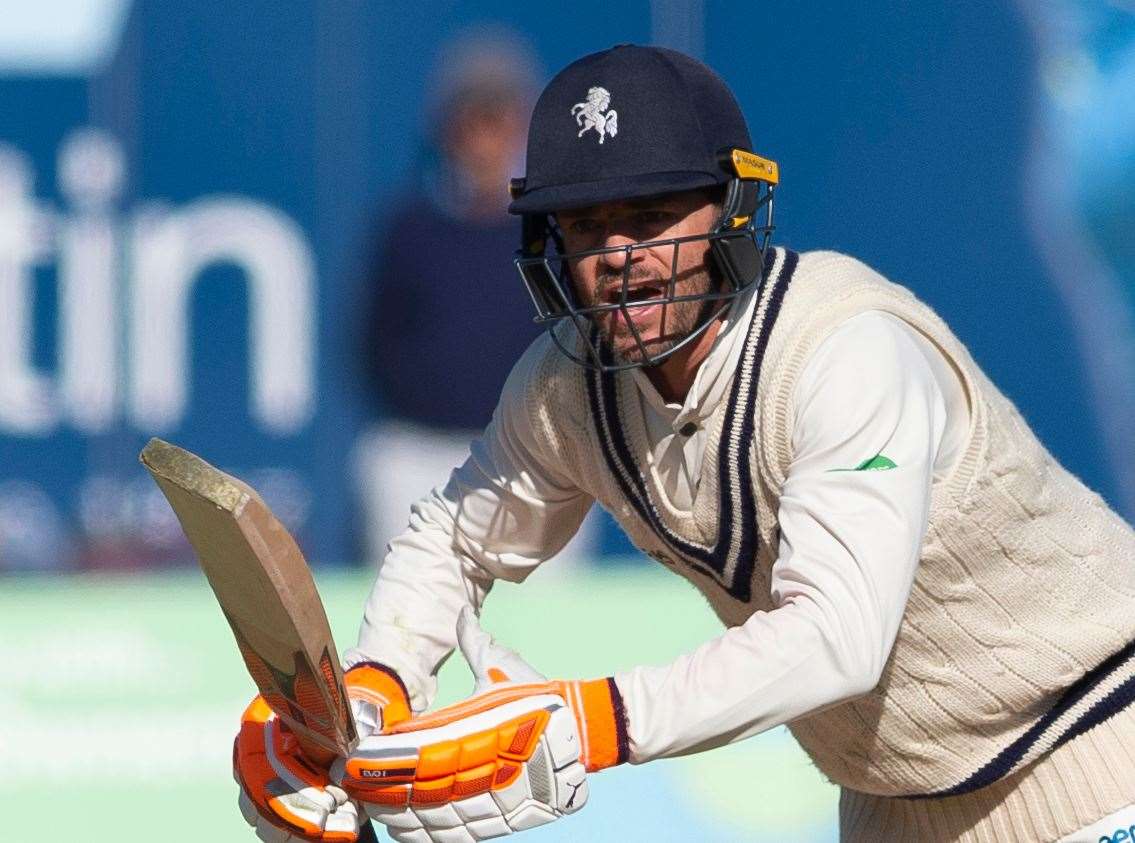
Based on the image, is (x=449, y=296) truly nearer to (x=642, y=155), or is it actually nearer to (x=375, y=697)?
(x=375, y=697)

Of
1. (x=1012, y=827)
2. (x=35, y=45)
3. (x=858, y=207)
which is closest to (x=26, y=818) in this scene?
(x=1012, y=827)

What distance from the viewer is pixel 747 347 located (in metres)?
2.49

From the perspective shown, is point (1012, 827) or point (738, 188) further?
point (1012, 827)

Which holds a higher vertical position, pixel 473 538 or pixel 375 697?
pixel 473 538

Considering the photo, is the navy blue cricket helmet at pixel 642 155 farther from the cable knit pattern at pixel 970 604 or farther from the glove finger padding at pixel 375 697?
the glove finger padding at pixel 375 697

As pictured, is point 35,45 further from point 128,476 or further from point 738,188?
point 738,188

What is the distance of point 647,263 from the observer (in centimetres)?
250

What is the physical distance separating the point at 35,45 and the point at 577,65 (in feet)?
13.1

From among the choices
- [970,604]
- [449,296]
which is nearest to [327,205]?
[449,296]

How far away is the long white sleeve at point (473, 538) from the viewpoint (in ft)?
9.28

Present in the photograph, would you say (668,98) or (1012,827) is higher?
(668,98)

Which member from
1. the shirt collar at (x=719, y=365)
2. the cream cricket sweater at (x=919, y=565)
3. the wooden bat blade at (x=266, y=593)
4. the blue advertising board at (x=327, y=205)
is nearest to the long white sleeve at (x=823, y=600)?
the cream cricket sweater at (x=919, y=565)

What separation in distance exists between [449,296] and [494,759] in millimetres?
3702

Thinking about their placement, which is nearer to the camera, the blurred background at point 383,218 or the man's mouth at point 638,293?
the man's mouth at point 638,293
